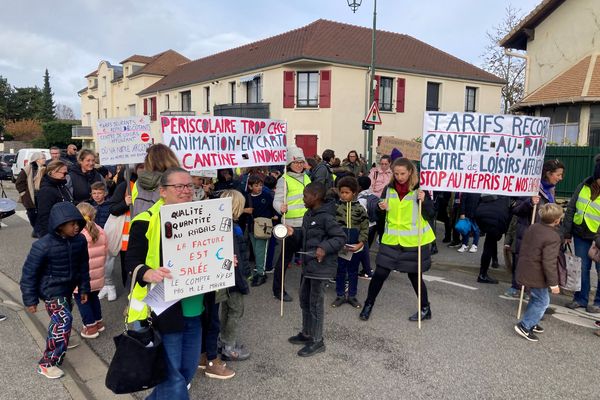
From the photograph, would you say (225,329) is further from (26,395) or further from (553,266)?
(553,266)

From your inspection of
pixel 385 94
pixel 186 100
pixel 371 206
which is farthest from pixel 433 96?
pixel 371 206

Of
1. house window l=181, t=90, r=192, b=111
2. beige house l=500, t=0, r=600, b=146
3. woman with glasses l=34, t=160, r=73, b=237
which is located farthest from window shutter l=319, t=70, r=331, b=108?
woman with glasses l=34, t=160, r=73, b=237

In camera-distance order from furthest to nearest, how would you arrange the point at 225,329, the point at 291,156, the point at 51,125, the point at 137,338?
the point at 51,125, the point at 291,156, the point at 225,329, the point at 137,338

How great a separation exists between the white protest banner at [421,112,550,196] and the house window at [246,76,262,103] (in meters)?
23.0

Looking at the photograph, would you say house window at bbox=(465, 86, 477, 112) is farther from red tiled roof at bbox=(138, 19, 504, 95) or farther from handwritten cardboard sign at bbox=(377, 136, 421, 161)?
handwritten cardboard sign at bbox=(377, 136, 421, 161)

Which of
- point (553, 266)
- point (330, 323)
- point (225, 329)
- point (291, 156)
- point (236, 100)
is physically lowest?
point (330, 323)

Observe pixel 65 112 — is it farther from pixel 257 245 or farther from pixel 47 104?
pixel 257 245

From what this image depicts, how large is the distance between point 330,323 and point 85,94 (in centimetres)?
5474

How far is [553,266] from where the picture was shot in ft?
14.6

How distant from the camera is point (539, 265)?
4566 mm

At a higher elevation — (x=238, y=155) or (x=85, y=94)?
(x=85, y=94)

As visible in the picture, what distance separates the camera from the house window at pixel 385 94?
26.3 m

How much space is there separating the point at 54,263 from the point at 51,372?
907 millimetres

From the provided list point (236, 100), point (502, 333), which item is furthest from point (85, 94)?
point (502, 333)
